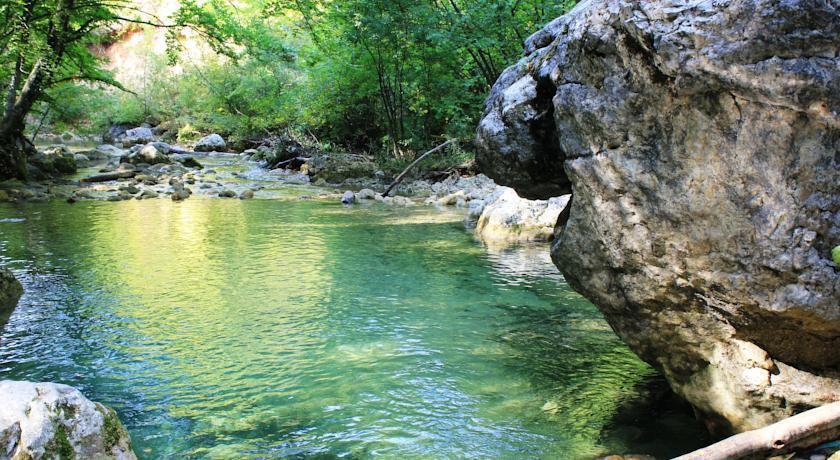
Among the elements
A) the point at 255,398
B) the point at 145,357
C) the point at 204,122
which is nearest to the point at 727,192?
the point at 255,398

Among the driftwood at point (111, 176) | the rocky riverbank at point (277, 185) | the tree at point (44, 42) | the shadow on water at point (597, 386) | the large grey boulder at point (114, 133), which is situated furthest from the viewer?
the large grey boulder at point (114, 133)

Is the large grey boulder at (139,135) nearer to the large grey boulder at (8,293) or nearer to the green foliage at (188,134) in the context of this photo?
the green foliage at (188,134)

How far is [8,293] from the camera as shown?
22.7 feet

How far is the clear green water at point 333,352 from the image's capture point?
4.11 m

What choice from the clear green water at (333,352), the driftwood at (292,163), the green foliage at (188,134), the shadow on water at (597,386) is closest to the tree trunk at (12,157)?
the clear green water at (333,352)

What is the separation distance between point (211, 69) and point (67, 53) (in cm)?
1959

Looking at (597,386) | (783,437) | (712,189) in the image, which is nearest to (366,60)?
(597,386)

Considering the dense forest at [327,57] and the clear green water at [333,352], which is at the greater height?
the dense forest at [327,57]

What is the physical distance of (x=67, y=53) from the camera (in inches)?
737

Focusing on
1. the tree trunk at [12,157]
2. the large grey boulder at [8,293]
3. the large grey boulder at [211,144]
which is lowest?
the large grey boulder at [8,293]

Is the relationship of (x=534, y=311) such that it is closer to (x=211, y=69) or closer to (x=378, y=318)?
(x=378, y=318)

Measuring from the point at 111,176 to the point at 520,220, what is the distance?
16.4 m

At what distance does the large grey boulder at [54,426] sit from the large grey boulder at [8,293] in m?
4.10

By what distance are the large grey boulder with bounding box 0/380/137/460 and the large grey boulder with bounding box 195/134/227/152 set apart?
35.3 m
